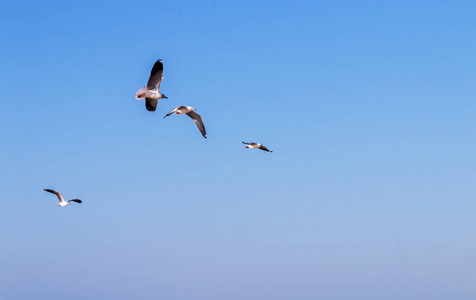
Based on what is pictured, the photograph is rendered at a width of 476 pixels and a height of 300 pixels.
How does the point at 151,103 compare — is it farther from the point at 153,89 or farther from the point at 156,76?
the point at 156,76

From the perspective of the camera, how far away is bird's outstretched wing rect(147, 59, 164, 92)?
4412 centimetres

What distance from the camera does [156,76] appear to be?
145ft

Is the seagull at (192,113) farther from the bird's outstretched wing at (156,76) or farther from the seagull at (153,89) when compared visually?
the bird's outstretched wing at (156,76)

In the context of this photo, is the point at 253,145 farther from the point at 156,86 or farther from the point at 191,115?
the point at 156,86

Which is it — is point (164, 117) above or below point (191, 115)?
below

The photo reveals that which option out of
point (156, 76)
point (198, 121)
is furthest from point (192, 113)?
point (156, 76)

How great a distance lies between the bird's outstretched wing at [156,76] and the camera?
44125 millimetres

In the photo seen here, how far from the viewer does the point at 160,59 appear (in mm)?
44406

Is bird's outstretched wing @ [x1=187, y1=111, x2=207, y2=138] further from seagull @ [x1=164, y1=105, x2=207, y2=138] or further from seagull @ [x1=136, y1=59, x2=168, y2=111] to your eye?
seagull @ [x1=136, y1=59, x2=168, y2=111]

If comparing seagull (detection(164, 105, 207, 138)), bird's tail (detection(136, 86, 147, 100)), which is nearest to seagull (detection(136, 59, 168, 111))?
bird's tail (detection(136, 86, 147, 100))

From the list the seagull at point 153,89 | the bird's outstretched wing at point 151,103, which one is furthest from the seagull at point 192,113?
the seagull at point 153,89

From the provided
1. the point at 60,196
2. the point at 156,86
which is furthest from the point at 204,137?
the point at 60,196

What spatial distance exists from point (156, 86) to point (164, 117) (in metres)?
2.82

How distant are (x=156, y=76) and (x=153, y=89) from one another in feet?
3.34
